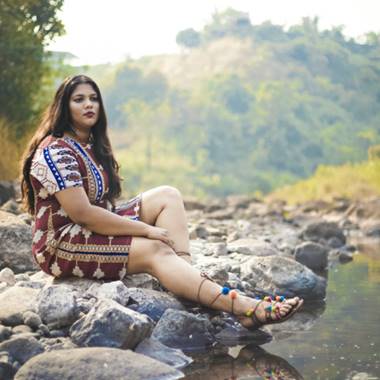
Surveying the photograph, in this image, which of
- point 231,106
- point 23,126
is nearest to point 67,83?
point 23,126

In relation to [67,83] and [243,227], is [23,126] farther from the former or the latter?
[67,83]

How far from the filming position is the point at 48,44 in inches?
406

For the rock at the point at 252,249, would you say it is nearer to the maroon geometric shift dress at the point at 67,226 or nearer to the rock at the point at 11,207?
the rock at the point at 11,207

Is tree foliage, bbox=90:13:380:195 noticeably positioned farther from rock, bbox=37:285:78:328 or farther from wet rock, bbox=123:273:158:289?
rock, bbox=37:285:78:328

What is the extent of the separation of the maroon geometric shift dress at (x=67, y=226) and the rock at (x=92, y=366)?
3.16 ft

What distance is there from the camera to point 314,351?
382cm

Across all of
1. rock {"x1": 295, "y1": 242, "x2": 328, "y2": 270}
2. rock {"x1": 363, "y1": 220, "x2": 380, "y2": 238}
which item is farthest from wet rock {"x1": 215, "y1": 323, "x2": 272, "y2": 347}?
rock {"x1": 363, "y1": 220, "x2": 380, "y2": 238}

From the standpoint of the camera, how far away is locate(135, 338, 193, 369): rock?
3549 millimetres

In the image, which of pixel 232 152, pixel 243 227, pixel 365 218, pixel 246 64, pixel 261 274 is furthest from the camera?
pixel 246 64

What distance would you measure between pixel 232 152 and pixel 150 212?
1750 inches

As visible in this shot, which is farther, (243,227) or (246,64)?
(246,64)

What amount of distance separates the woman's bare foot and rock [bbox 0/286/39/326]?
1016 millimetres

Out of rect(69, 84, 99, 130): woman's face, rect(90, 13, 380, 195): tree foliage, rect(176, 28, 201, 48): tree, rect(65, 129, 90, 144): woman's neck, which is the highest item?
rect(176, 28, 201, 48): tree

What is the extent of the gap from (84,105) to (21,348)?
1.47 metres
